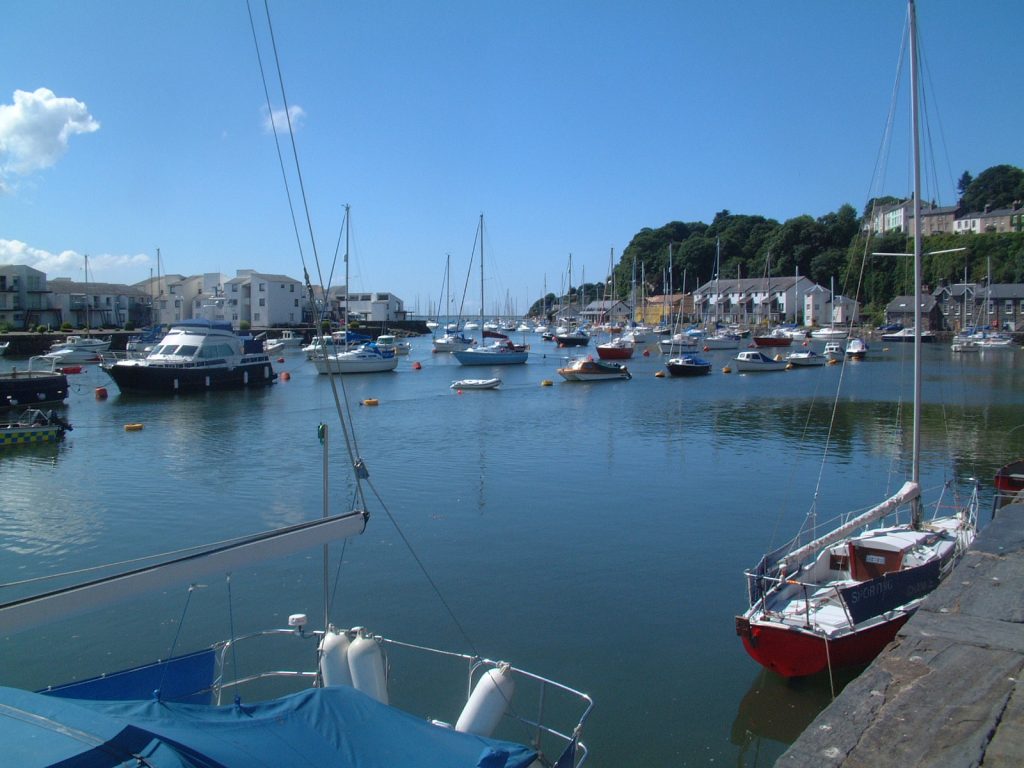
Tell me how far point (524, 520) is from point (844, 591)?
11.0 meters

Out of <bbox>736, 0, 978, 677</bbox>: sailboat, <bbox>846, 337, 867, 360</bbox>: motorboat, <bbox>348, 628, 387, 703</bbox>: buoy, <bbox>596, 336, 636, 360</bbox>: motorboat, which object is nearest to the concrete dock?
<bbox>736, 0, 978, 677</bbox>: sailboat

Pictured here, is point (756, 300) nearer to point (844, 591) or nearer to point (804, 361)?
point (804, 361)

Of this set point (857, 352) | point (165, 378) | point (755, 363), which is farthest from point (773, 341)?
point (165, 378)

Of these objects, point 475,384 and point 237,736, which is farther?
point 475,384

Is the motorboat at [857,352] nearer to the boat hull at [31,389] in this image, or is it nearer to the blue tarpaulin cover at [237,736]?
the boat hull at [31,389]

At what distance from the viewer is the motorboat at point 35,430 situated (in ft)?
108

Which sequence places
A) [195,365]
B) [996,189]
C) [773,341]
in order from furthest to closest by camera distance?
[996,189] < [773,341] < [195,365]

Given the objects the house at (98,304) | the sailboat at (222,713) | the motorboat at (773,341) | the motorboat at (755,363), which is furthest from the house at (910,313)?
the sailboat at (222,713)

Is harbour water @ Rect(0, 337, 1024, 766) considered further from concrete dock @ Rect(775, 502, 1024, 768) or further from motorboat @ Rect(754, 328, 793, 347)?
motorboat @ Rect(754, 328, 793, 347)

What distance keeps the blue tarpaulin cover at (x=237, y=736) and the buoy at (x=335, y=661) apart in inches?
58.4

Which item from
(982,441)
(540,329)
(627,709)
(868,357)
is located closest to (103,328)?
(540,329)

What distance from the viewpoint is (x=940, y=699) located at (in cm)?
610

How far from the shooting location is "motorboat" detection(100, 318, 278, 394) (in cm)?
5259

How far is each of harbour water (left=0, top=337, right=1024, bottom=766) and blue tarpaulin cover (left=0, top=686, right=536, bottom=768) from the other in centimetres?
114
